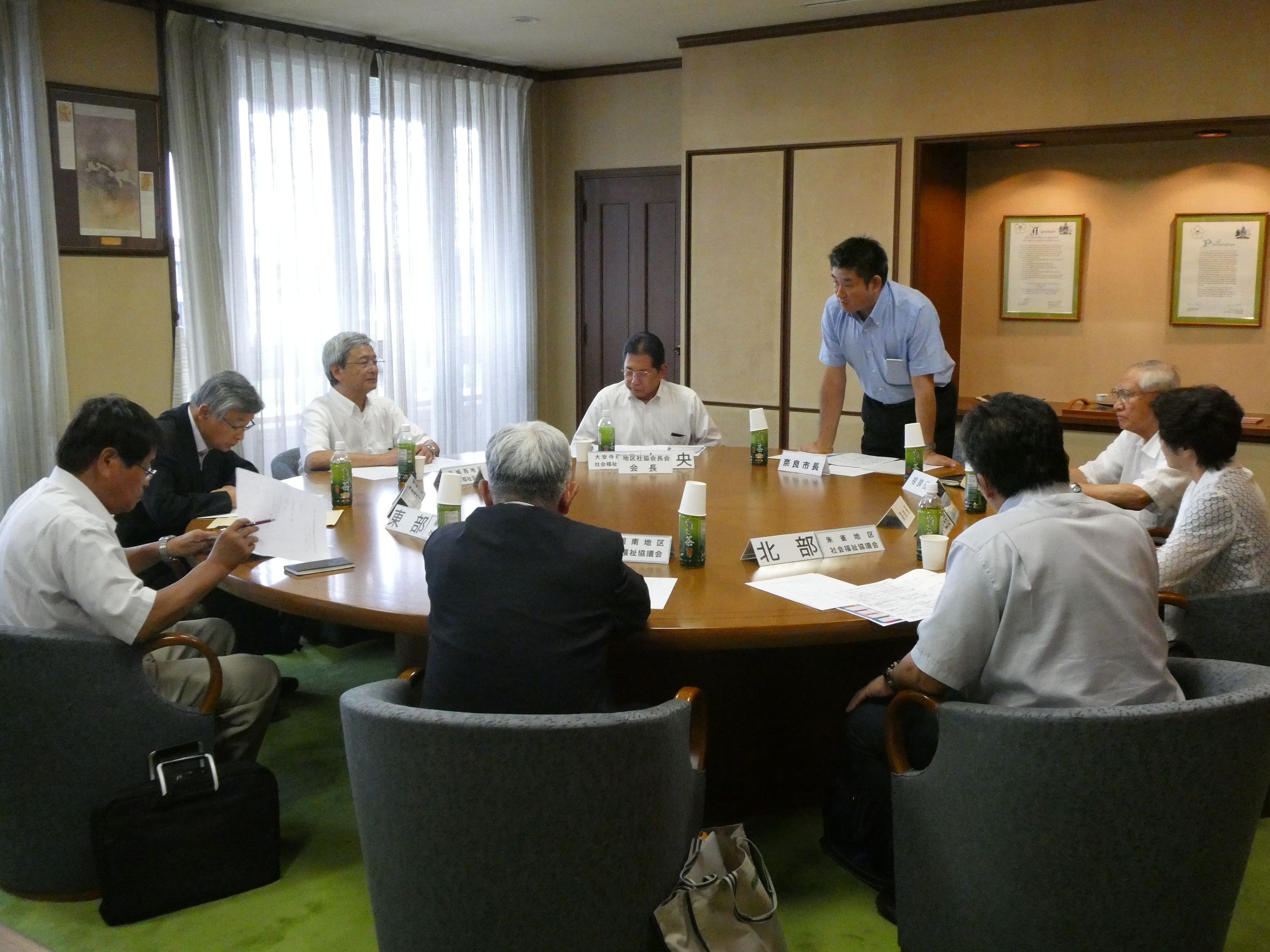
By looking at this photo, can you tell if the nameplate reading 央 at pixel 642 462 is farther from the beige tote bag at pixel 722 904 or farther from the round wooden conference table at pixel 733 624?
the beige tote bag at pixel 722 904

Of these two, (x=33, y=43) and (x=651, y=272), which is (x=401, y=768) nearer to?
(x=33, y=43)

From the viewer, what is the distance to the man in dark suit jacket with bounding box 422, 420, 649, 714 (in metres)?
2.10

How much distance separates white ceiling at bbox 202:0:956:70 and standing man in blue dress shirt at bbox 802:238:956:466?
69.7 inches

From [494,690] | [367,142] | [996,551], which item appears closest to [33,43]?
[367,142]

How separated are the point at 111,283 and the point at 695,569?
3.94m

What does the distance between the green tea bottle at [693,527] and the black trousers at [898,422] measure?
2223 mm

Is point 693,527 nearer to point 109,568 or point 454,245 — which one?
point 109,568

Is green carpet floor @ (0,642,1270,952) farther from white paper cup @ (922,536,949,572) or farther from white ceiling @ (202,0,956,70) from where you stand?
white ceiling @ (202,0,956,70)

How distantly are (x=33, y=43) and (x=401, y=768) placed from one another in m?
4.59

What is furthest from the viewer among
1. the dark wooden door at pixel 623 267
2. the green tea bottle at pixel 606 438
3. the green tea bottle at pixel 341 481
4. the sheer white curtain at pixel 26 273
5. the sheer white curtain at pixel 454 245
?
the dark wooden door at pixel 623 267

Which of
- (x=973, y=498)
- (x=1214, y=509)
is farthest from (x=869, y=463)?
(x=1214, y=509)

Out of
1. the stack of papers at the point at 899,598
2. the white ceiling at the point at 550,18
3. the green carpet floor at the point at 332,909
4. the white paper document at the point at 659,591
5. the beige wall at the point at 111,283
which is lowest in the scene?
the green carpet floor at the point at 332,909

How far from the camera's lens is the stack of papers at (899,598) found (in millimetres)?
2498

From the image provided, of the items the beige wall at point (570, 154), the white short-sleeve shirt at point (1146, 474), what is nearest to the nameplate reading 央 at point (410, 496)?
the white short-sleeve shirt at point (1146, 474)
